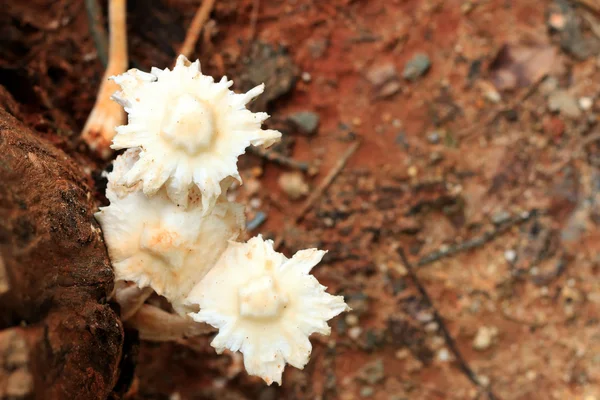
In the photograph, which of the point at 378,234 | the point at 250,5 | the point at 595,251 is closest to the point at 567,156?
the point at 595,251

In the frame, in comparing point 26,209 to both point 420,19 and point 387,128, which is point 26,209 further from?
point 420,19

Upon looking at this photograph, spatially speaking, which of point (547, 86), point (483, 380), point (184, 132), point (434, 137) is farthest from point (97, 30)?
point (483, 380)

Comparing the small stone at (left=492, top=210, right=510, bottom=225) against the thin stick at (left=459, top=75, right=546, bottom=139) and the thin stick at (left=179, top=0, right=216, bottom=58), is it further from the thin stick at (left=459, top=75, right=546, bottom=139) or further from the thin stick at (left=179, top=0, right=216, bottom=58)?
the thin stick at (left=179, top=0, right=216, bottom=58)

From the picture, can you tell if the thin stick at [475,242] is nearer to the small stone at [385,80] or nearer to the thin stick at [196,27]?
the small stone at [385,80]

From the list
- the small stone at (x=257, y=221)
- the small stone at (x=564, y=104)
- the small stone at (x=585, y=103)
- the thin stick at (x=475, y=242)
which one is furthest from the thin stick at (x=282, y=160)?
the small stone at (x=585, y=103)

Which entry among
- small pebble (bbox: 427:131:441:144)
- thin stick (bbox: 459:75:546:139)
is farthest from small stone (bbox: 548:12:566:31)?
small pebble (bbox: 427:131:441:144)
